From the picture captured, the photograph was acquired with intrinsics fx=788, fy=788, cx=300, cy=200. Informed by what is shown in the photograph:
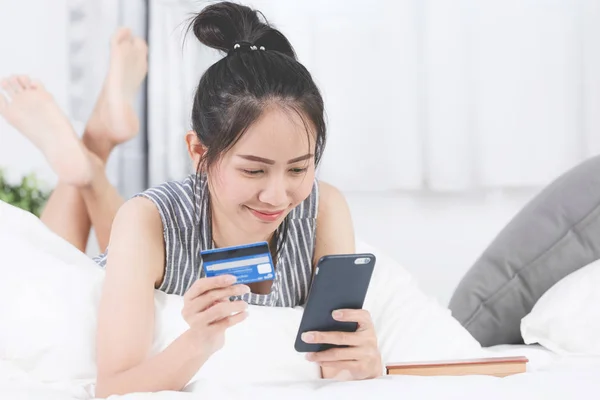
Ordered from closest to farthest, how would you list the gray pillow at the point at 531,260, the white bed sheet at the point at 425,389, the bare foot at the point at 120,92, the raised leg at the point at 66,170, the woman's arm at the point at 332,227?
the white bed sheet at the point at 425,389
the woman's arm at the point at 332,227
the gray pillow at the point at 531,260
the raised leg at the point at 66,170
the bare foot at the point at 120,92

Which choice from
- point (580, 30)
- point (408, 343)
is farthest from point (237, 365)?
point (580, 30)

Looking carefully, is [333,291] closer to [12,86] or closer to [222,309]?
[222,309]

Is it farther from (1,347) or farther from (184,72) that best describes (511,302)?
(184,72)

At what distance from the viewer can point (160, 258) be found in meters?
1.24

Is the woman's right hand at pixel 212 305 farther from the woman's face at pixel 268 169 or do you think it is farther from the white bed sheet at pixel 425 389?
the woman's face at pixel 268 169

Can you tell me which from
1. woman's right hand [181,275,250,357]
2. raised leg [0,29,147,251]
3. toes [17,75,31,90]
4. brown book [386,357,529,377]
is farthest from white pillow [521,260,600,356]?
toes [17,75,31,90]

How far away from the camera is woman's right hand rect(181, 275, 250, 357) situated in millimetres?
926

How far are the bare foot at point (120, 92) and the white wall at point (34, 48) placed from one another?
253mm

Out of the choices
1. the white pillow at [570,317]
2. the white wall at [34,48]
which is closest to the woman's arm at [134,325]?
the white pillow at [570,317]

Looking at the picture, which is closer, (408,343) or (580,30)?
(408,343)

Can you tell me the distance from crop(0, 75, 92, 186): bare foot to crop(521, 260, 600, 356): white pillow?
1.25 meters

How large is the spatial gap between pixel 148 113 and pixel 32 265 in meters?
1.35

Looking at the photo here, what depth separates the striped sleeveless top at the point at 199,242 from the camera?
4.14 ft

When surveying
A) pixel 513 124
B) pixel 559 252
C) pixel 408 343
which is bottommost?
pixel 408 343
